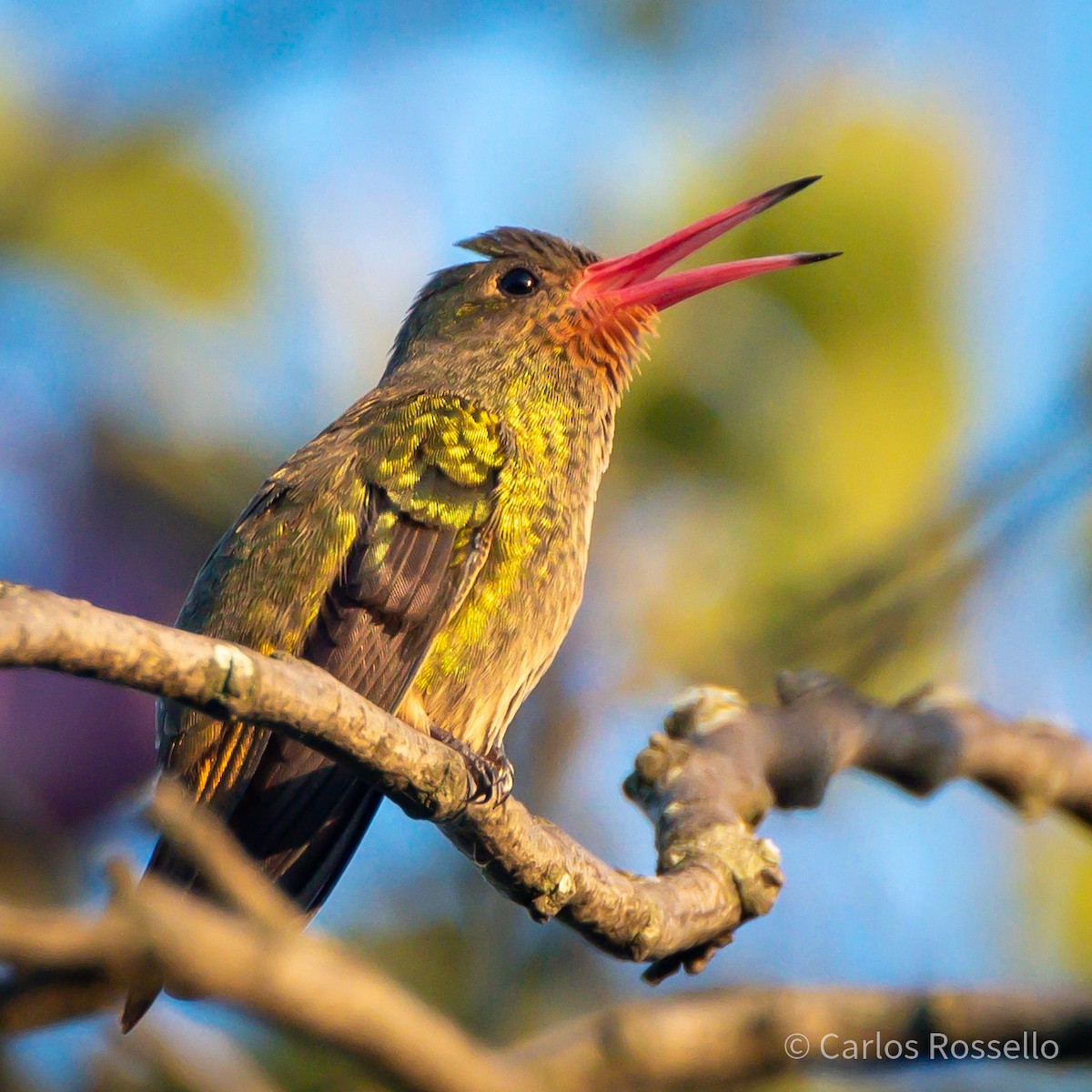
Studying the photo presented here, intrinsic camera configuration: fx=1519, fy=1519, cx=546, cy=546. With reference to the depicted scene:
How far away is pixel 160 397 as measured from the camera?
543cm

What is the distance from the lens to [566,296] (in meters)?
4.80

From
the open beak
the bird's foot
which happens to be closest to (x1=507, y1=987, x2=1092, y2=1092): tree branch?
the bird's foot

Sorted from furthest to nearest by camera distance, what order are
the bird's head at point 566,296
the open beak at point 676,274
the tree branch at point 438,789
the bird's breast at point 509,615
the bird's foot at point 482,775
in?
the bird's head at point 566,296 → the open beak at point 676,274 → the bird's breast at point 509,615 → the bird's foot at point 482,775 → the tree branch at point 438,789

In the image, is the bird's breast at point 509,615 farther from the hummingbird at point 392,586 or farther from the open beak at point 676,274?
the open beak at point 676,274

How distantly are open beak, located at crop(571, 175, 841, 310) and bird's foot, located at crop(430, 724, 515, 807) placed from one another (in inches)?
66.1

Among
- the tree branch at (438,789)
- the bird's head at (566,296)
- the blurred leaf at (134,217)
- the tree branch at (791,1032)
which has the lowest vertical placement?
the tree branch at (791,1032)

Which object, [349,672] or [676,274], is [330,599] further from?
[676,274]

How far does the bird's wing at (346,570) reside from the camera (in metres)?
3.57

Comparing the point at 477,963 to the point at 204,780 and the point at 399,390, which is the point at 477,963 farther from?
the point at 399,390

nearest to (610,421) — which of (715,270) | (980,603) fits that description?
(715,270)

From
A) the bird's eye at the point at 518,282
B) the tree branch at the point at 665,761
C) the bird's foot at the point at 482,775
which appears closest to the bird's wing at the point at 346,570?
the bird's foot at the point at 482,775

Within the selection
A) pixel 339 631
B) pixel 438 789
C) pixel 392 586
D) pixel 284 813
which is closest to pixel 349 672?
Result: pixel 339 631

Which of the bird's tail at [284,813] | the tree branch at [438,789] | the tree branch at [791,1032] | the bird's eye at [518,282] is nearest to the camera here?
the tree branch at [438,789]

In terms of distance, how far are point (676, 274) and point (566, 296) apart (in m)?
0.35
